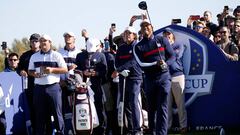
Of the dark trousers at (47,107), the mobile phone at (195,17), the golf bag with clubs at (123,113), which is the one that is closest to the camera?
the dark trousers at (47,107)

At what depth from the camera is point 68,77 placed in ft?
42.0

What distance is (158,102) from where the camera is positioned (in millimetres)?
11039

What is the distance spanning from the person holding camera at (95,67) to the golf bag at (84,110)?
164mm

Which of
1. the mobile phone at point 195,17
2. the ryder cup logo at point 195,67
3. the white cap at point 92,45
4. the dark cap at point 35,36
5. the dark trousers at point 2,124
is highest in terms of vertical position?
the mobile phone at point 195,17

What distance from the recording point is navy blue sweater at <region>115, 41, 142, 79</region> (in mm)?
12328

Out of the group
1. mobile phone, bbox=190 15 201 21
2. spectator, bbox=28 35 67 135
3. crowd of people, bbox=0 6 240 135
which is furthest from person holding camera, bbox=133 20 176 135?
mobile phone, bbox=190 15 201 21

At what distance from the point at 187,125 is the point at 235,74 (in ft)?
5.16

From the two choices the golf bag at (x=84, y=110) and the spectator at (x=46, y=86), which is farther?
the golf bag at (x=84, y=110)

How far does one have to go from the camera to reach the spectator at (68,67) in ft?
42.4

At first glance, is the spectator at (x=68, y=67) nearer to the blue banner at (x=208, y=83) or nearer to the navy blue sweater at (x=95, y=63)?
the navy blue sweater at (x=95, y=63)

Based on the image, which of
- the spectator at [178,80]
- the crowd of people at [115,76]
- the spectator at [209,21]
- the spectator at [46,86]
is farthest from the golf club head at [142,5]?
the spectator at [209,21]

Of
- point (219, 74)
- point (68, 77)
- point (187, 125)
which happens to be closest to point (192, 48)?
point (219, 74)

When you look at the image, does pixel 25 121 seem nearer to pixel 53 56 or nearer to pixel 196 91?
pixel 53 56

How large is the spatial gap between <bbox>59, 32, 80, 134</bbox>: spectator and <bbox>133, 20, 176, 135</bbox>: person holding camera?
208cm
